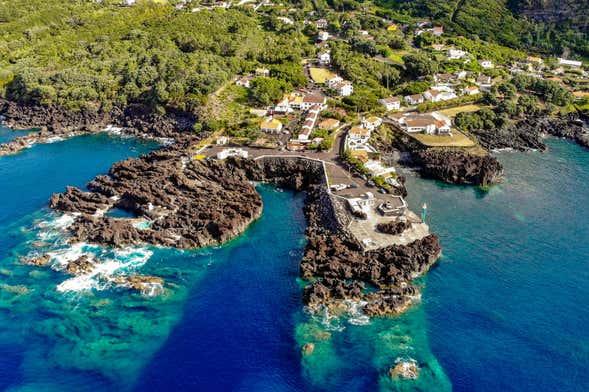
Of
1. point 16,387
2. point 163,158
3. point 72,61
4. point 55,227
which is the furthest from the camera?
point 72,61

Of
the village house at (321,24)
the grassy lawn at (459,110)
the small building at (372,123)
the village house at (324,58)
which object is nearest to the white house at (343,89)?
the small building at (372,123)

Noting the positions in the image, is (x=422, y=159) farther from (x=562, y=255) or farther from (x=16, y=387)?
(x=16, y=387)

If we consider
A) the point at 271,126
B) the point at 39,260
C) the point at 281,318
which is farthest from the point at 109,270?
the point at 271,126

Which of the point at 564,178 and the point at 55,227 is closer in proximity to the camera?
the point at 55,227

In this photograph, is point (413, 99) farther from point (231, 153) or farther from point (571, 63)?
point (571, 63)

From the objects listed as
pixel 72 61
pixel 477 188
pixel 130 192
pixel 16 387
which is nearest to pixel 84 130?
pixel 72 61

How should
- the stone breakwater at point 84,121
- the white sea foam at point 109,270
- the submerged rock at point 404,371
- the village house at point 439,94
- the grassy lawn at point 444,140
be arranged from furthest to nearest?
1. the village house at point 439,94
2. the stone breakwater at point 84,121
3. the grassy lawn at point 444,140
4. the white sea foam at point 109,270
5. the submerged rock at point 404,371

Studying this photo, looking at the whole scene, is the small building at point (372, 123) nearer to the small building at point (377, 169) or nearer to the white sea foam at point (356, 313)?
the small building at point (377, 169)
